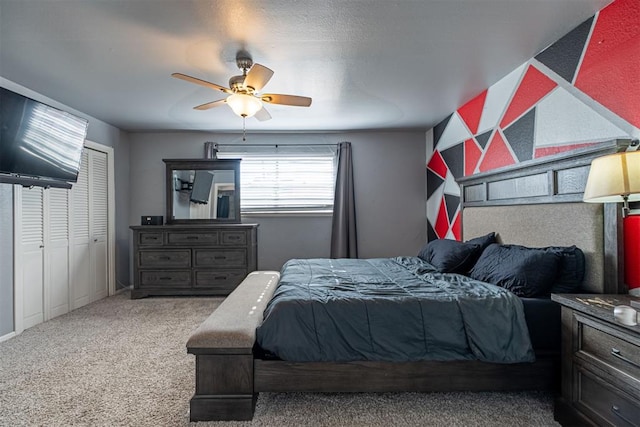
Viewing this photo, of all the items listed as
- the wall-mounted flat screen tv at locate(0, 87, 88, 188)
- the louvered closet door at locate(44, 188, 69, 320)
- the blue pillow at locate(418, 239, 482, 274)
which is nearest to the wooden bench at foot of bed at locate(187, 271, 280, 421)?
the blue pillow at locate(418, 239, 482, 274)

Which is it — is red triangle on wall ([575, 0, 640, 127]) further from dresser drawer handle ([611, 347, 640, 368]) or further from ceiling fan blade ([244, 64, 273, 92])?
ceiling fan blade ([244, 64, 273, 92])

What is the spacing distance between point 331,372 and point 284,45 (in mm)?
2247

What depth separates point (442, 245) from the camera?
3193 millimetres

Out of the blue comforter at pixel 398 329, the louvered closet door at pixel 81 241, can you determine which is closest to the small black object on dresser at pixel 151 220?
the louvered closet door at pixel 81 241

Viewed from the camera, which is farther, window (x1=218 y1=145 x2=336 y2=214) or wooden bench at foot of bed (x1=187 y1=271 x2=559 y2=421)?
window (x1=218 y1=145 x2=336 y2=214)

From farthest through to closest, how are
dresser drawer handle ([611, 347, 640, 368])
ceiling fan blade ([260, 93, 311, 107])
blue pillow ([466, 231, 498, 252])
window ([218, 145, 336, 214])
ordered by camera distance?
window ([218, 145, 336, 214]), blue pillow ([466, 231, 498, 252]), ceiling fan blade ([260, 93, 311, 107]), dresser drawer handle ([611, 347, 640, 368])

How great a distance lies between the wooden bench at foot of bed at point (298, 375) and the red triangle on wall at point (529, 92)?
193 cm

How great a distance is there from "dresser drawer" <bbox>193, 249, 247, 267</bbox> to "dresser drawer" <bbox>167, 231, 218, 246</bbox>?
0.39 feet

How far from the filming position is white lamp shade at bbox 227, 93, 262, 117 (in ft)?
8.49

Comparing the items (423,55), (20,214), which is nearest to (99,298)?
(20,214)

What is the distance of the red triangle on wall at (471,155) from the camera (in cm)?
365

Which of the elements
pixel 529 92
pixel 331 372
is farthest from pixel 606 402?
pixel 529 92

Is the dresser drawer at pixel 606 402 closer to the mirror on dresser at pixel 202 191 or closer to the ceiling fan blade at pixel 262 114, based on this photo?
the ceiling fan blade at pixel 262 114

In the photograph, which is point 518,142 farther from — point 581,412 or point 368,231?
point 368,231
